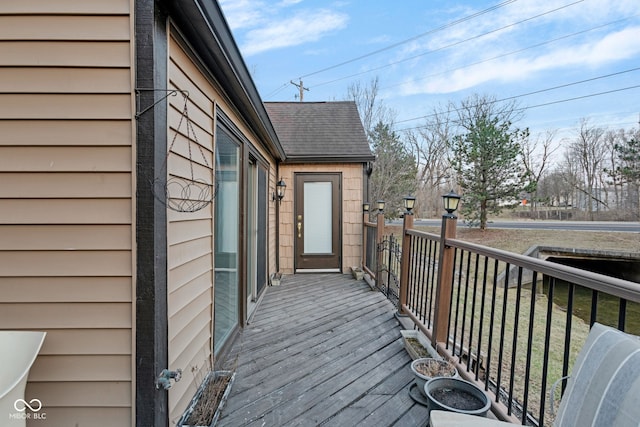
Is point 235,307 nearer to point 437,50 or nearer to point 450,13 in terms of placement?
point 450,13

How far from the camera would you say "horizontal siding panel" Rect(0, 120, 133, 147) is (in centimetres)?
137

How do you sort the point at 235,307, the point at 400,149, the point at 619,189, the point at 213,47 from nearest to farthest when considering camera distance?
the point at 213,47 < the point at 235,307 < the point at 400,149 < the point at 619,189

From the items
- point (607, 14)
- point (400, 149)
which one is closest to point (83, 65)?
point (400, 149)

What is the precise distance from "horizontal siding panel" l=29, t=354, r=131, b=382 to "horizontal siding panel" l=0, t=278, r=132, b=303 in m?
0.26

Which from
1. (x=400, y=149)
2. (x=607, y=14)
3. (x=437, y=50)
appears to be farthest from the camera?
Answer: (x=437, y=50)

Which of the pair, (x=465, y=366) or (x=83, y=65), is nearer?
(x=83, y=65)

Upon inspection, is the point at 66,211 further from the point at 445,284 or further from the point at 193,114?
the point at 445,284

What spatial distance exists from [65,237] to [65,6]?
1.02m

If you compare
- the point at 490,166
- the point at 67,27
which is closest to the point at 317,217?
the point at 67,27

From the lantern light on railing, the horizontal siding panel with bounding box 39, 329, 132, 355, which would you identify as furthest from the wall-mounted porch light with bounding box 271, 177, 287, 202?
the horizontal siding panel with bounding box 39, 329, 132, 355

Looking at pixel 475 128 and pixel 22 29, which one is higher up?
pixel 475 128

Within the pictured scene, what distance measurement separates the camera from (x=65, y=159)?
54.7 inches

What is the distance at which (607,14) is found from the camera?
36.7ft

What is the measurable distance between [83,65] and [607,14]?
16.3m
